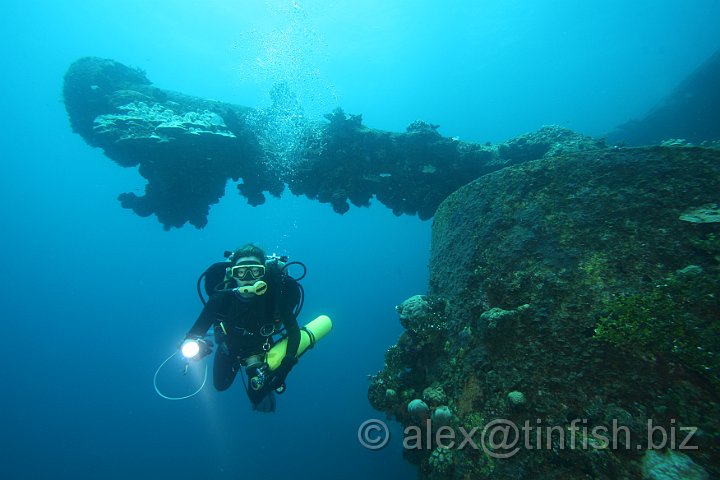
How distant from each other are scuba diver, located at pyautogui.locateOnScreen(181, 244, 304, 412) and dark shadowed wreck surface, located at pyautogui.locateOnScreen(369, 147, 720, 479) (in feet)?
6.63

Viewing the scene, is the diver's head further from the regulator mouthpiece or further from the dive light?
the dive light

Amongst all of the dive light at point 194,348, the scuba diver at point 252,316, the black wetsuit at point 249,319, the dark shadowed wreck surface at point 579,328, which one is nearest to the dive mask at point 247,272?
the scuba diver at point 252,316

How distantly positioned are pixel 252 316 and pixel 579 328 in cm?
461

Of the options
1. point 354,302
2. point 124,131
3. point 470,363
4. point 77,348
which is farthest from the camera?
→ point 354,302

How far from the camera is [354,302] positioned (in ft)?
228

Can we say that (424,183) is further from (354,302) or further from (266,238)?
(266,238)

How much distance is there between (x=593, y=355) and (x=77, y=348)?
279 feet

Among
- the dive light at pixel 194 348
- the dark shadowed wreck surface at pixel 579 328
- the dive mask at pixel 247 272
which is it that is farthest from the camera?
the dive mask at pixel 247 272

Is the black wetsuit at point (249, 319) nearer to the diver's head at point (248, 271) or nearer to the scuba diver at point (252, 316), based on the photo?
the scuba diver at point (252, 316)

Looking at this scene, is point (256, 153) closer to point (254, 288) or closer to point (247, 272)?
point (247, 272)

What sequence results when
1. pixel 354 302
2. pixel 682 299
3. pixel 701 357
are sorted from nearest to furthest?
pixel 701 357
pixel 682 299
pixel 354 302

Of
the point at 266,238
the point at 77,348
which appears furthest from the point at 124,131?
the point at 266,238

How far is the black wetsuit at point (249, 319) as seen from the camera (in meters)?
5.09

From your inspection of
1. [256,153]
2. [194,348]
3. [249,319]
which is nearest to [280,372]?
[249,319]
